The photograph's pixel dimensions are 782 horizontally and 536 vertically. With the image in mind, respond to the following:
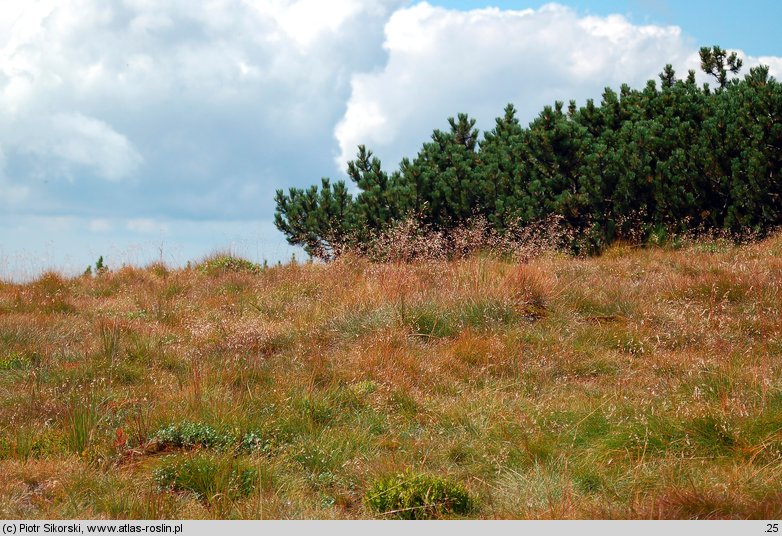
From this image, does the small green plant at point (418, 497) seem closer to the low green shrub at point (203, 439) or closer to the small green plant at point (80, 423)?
the low green shrub at point (203, 439)

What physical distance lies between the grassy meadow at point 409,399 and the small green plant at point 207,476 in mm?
13

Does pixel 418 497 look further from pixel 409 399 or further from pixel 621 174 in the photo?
pixel 621 174

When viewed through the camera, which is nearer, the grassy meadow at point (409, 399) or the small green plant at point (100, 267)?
the grassy meadow at point (409, 399)

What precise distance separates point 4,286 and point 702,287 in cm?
1042

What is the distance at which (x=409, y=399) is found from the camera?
19.9 ft

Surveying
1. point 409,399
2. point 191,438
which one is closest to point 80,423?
point 191,438

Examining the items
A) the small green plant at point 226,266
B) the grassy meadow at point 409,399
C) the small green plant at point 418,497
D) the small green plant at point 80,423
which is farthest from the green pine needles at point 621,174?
the small green plant at point 418,497

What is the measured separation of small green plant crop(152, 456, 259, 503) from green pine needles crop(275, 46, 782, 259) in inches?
325

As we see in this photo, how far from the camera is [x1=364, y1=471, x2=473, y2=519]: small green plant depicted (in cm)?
421

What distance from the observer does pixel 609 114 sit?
1656 cm

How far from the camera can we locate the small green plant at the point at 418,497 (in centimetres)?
421

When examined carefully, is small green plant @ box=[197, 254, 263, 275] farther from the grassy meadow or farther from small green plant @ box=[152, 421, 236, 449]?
small green plant @ box=[152, 421, 236, 449]

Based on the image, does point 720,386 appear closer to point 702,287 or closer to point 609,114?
point 702,287

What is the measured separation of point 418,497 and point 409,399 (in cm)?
181
